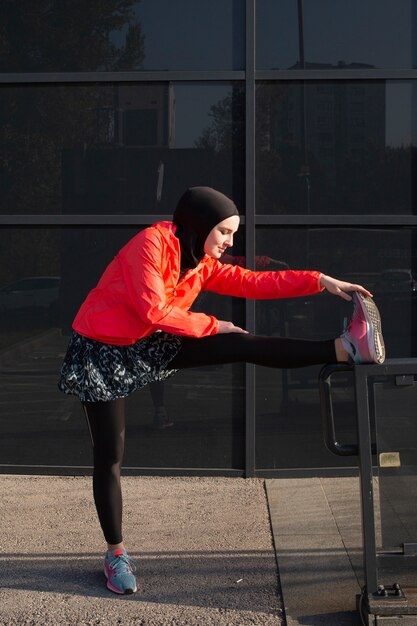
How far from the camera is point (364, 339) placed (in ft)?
13.0

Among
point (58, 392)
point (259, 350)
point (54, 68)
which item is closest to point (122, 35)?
point (54, 68)

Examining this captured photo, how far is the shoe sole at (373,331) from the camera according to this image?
3.95 metres

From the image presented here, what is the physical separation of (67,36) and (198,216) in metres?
2.61

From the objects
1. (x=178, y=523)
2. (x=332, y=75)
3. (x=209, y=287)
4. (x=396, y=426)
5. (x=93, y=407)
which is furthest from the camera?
(x=332, y=75)

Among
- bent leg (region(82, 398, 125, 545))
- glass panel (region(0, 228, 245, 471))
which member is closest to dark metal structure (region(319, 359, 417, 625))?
bent leg (region(82, 398, 125, 545))

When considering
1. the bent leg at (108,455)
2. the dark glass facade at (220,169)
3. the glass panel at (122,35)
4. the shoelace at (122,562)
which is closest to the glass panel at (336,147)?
the dark glass facade at (220,169)

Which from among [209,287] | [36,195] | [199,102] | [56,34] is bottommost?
[209,287]

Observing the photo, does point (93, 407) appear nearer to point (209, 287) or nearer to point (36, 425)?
point (209, 287)

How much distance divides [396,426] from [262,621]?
94 cm

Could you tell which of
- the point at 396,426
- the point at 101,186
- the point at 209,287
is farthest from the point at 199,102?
the point at 396,426

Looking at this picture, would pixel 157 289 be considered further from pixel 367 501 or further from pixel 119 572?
pixel 119 572

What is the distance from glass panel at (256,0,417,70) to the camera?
6328 millimetres

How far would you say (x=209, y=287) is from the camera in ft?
15.5

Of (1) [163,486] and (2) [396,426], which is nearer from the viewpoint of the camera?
(2) [396,426]
